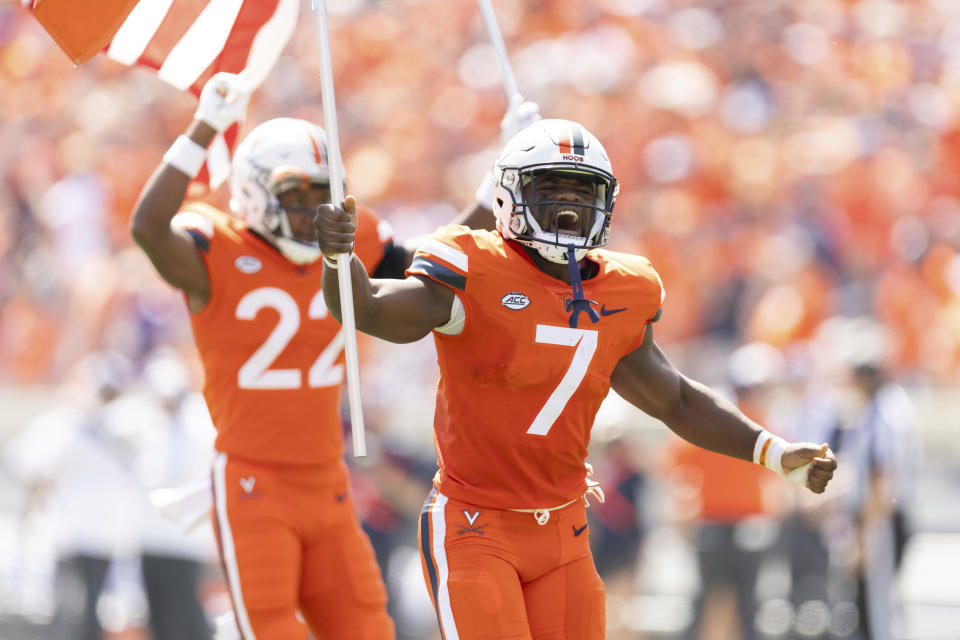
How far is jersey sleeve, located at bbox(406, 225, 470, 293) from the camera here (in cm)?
406

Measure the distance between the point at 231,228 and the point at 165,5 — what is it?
35.1 inches

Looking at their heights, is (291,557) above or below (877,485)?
above

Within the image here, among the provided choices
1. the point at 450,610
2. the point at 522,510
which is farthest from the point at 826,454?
the point at 450,610

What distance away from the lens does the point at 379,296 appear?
3.98 meters

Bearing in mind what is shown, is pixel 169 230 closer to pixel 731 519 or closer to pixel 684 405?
pixel 684 405

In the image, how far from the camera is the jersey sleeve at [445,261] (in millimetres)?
4062

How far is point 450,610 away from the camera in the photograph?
162 inches

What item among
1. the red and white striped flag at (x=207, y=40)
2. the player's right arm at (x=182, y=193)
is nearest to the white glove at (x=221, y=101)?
the player's right arm at (x=182, y=193)

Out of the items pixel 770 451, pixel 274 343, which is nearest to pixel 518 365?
pixel 770 451

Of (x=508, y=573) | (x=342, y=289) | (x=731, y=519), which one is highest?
(x=342, y=289)

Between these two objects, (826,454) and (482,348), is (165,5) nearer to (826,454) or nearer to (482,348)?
(482,348)

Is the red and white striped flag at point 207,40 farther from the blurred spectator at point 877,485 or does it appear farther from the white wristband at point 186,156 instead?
the blurred spectator at point 877,485

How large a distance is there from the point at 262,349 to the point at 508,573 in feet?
4.81

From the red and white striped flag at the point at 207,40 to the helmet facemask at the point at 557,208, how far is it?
62.8 inches
